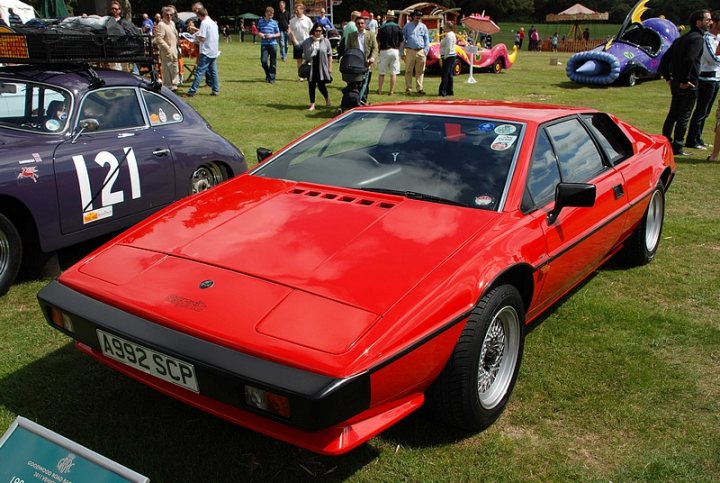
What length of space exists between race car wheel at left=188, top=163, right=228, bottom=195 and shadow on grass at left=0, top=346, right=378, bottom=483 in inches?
92.7

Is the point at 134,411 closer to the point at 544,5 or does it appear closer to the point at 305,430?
the point at 305,430

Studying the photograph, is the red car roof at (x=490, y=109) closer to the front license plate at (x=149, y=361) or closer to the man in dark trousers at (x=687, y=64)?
the front license plate at (x=149, y=361)

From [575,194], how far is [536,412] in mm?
1064

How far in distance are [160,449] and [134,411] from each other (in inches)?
13.3

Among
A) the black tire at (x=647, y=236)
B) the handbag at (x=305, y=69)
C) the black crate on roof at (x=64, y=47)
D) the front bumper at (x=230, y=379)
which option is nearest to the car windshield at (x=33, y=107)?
the black crate on roof at (x=64, y=47)

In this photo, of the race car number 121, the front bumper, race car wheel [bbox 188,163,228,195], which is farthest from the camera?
race car wheel [bbox 188,163,228,195]

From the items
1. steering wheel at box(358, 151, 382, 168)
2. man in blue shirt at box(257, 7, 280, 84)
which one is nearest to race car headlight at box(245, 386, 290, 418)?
steering wheel at box(358, 151, 382, 168)

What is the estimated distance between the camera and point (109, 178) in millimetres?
4324

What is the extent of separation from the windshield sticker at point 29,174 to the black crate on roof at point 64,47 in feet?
3.56

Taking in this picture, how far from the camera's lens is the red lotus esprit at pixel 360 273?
2041mm

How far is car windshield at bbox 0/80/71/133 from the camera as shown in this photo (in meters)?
4.24

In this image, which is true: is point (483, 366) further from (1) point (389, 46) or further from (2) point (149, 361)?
(1) point (389, 46)

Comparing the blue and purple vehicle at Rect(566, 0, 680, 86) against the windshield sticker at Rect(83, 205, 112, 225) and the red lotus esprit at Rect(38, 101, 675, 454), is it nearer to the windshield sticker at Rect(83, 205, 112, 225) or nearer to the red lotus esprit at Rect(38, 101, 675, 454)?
the red lotus esprit at Rect(38, 101, 675, 454)

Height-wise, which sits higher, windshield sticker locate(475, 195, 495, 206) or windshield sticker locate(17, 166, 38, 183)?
windshield sticker locate(475, 195, 495, 206)
